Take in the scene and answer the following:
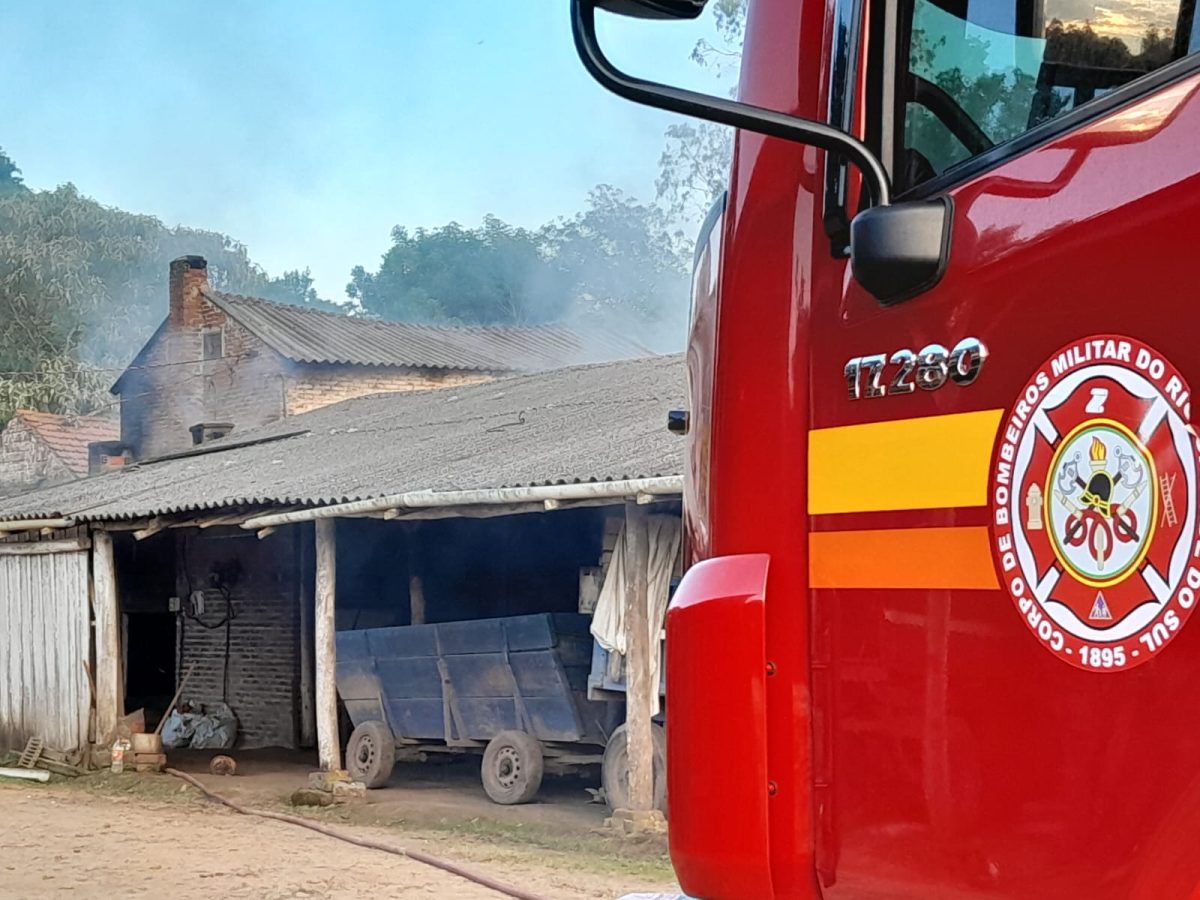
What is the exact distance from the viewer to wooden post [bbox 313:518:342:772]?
1227 centimetres

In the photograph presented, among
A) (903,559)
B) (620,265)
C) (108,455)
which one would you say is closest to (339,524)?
(903,559)

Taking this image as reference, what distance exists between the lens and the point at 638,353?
30797mm

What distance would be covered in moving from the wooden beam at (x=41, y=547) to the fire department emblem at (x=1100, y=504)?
14.0 meters

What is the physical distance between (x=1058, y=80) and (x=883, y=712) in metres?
0.89

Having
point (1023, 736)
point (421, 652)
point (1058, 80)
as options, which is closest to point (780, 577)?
point (1023, 736)

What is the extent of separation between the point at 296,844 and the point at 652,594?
288 centimetres

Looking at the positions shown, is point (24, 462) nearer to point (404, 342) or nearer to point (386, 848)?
point (404, 342)

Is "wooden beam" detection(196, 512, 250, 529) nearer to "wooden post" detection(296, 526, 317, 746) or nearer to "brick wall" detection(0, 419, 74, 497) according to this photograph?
"wooden post" detection(296, 526, 317, 746)

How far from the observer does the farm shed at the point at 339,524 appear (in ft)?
35.8

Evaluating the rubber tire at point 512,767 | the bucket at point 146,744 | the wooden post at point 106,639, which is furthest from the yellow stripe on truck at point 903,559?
the wooden post at point 106,639

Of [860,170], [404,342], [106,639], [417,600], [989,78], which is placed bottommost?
[106,639]

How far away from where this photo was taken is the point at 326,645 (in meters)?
12.4

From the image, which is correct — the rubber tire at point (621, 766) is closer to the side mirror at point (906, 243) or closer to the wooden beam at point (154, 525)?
the wooden beam at point (154, 525)

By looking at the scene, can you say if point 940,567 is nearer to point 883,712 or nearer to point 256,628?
point 883,712
